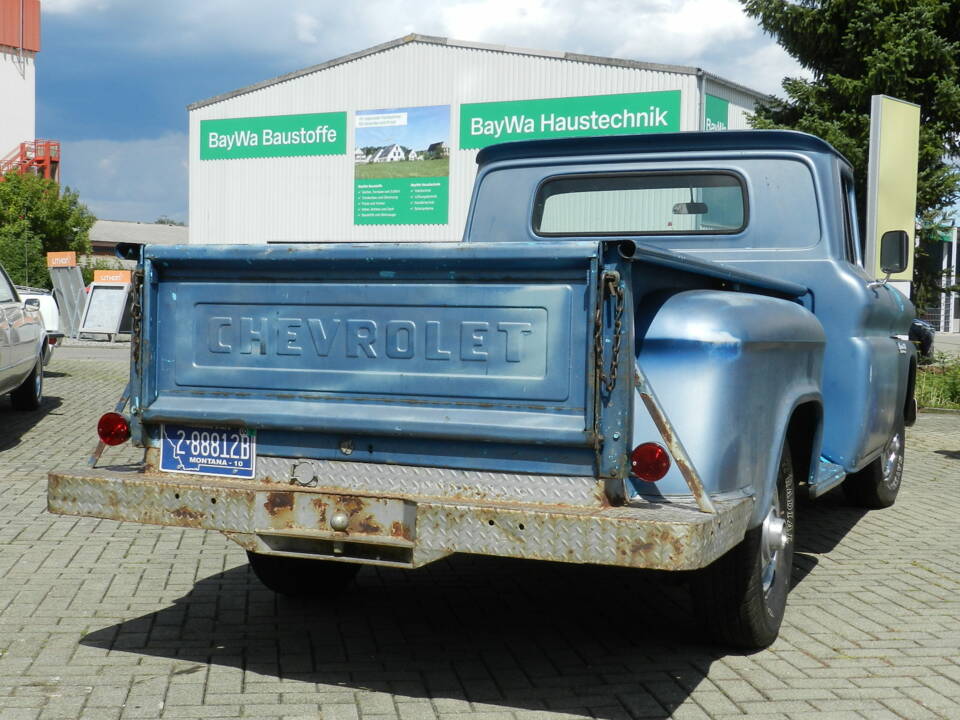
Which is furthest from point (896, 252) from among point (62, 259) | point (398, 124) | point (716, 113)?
point (398, 124)

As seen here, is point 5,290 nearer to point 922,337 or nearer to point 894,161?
point 894,161

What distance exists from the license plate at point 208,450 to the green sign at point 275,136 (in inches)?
1218

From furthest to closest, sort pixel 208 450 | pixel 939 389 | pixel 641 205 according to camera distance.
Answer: pixel 939 389
pixel 641 205
pixel 208 450

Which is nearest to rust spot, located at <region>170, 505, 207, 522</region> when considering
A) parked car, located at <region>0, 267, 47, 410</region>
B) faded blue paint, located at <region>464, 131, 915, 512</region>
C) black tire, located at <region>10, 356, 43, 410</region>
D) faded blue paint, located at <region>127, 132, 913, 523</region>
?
faded blue paint, located at <region>127, 132, 913, 523</region>

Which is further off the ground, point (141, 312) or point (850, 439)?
point (141, 312)

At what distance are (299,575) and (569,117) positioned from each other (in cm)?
2607

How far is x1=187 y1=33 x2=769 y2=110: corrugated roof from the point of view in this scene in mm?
28438

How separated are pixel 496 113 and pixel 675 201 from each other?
86.1 feet

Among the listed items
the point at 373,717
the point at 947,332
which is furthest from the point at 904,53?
the point at 947,332

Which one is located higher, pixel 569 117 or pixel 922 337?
pixel 569 117

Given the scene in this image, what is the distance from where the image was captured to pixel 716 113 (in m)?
28.8

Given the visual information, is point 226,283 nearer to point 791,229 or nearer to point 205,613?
point 205,613

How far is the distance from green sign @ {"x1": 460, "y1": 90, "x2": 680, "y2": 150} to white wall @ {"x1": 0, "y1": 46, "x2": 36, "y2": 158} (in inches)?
1355

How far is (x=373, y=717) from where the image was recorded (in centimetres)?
365
